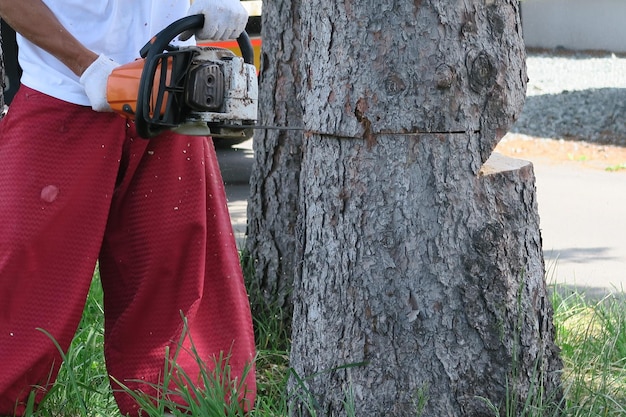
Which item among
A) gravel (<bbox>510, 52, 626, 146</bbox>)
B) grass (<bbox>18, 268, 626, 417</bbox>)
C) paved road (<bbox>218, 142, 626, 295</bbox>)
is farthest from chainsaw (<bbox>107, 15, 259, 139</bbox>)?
gravel (<bbox>510, 52, 626, 146</bbox>)

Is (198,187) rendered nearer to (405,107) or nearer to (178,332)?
(178,332)

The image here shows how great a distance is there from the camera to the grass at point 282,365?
275cm

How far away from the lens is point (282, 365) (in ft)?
12.2

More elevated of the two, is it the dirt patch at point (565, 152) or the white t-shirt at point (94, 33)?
the white t-shirt at point (94, 33)

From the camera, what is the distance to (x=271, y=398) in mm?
3121

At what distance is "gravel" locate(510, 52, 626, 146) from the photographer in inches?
436

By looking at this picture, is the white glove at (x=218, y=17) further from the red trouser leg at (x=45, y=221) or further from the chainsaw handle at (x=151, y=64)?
the red trouser leg at (x=45, y=221)

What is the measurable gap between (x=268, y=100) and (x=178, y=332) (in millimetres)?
1189

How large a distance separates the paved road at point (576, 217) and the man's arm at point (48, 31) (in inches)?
96.0

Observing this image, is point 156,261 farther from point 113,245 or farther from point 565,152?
point 565,152

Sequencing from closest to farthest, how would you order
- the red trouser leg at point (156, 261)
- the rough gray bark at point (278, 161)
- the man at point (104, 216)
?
the man at point (104, 216)
the red trouser leg at point (156, 261)
the rough gray bark at point (278, 161)

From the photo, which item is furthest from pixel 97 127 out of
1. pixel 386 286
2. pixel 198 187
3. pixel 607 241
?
pixel 607 241

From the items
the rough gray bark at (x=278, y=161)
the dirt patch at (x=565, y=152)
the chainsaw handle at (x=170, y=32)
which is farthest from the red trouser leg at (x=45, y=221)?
the dirt patch at (x=565, y=152)

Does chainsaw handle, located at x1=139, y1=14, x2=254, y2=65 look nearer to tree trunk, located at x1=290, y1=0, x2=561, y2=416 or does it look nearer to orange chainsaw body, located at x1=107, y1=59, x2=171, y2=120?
orange chainsaw body, located at x1=107, y1=59, x2=171, y2=120
